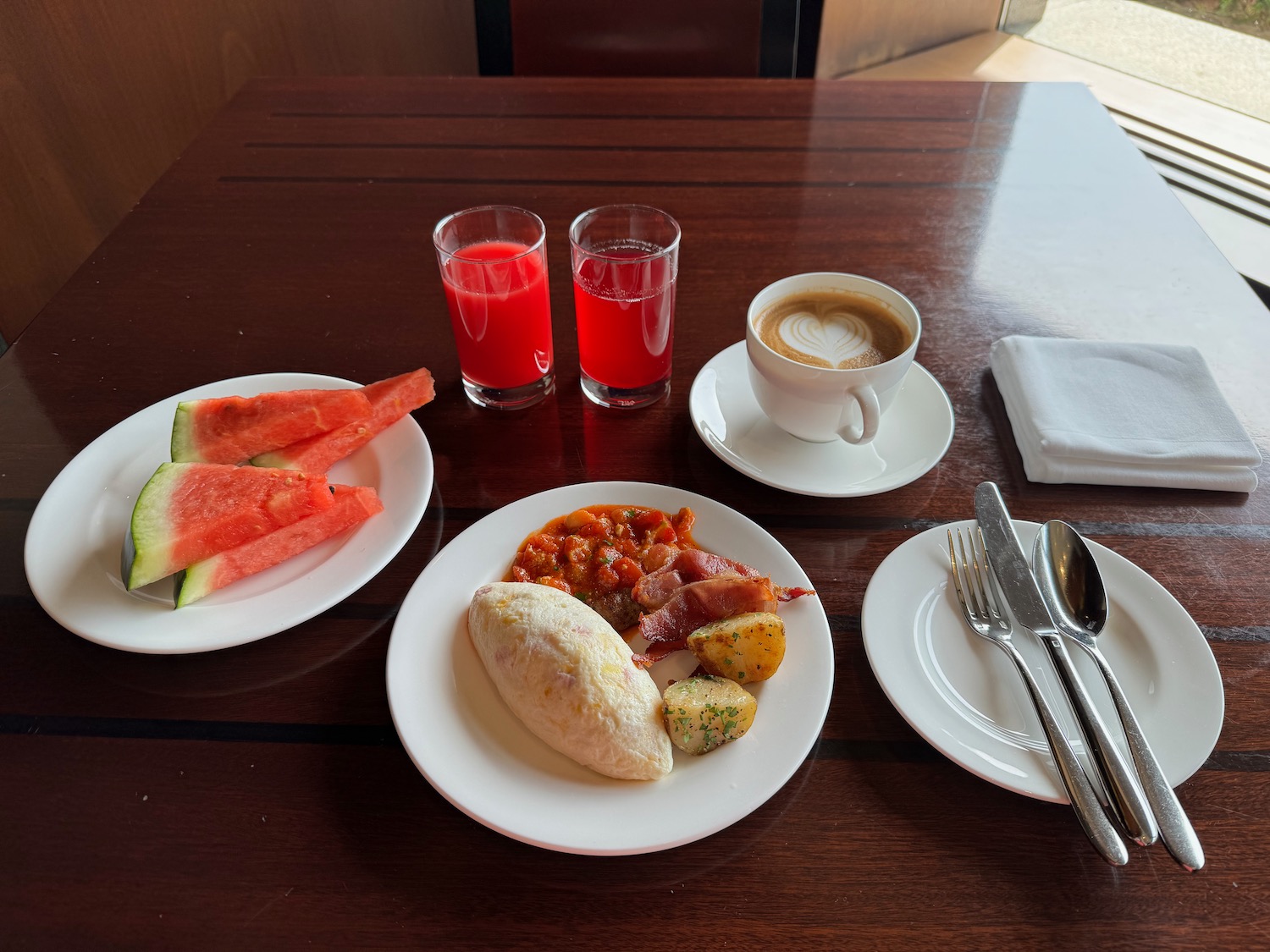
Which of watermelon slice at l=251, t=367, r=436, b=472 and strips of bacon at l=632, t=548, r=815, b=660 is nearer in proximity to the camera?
strips of bacon at l=632, t=548, r=815, b=660

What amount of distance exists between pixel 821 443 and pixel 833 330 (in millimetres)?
149

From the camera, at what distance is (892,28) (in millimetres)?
3248

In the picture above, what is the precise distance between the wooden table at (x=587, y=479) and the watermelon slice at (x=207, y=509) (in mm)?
109

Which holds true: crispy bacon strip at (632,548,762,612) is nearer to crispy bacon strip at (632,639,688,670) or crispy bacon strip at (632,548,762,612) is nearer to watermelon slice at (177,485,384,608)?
crispy bacon strip at (632,639,688,670)

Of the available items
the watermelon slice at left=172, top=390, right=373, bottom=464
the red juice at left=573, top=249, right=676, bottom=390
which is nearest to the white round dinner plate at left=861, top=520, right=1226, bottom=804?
the red juice at left=573, top=249, right=676, bottom=390

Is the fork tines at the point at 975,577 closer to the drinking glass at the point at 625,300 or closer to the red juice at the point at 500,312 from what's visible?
the drinking glass at the point at 625,300

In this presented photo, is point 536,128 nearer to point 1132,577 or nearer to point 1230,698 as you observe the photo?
point 1132,577

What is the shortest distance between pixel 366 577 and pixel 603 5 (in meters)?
1.71

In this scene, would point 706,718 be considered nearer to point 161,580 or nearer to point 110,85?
point 161,580

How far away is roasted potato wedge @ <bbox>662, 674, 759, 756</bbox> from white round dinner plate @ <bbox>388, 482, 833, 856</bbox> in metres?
0.01

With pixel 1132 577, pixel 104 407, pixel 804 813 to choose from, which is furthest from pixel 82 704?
pixel 1132 577

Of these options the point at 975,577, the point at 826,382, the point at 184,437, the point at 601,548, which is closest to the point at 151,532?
the point at 184,437

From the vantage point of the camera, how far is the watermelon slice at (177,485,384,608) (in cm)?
87


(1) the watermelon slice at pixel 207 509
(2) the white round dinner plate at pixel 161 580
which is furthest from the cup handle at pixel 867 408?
(1) the watermelon slice at pixel 207 509
